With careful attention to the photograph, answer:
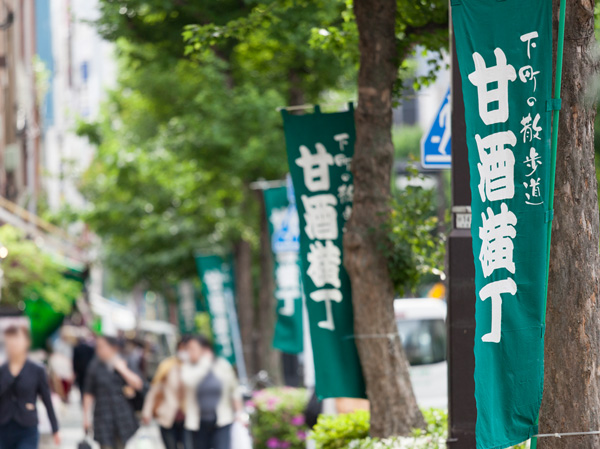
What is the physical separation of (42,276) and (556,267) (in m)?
15.5

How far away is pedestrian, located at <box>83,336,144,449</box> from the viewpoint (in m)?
11.6

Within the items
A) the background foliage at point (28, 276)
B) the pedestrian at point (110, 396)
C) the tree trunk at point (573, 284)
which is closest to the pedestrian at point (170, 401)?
the pedestrian at point (110, 396)

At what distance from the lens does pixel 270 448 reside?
14289 millimetres

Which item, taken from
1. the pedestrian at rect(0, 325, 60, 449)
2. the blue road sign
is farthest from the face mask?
the blue road sign

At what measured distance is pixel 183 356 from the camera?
11242mm

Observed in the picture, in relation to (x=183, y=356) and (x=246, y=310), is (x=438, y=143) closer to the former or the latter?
(x=183, y=356)

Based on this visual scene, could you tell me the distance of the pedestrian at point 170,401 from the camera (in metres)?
11.2

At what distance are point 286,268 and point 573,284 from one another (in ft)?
34.4

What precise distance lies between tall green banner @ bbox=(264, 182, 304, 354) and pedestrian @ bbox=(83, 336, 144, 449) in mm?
2917

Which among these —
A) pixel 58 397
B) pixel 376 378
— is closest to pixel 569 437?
pixel 376 378

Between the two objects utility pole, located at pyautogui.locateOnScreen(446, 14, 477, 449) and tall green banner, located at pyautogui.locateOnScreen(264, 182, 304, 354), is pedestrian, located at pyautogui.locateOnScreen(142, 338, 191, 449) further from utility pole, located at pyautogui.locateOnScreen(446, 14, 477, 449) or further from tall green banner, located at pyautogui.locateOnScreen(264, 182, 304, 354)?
utility pole, located at pyautogui.locateOnScreen(446, 14, 477, 449)

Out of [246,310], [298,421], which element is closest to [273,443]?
[298,421]

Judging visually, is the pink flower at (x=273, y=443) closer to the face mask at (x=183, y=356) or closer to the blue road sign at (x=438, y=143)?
the face mask at (x=183, y=356)

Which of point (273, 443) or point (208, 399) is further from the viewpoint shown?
point (273, 443)
